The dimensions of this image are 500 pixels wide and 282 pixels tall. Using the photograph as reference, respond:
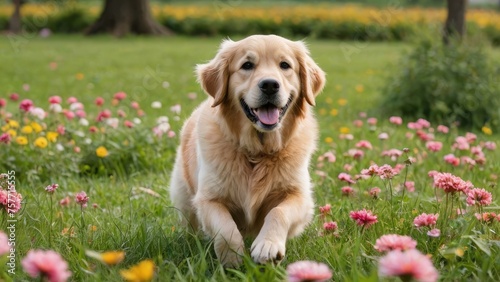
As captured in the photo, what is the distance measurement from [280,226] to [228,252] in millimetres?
261

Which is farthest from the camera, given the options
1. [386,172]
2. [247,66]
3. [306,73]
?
[306,73]

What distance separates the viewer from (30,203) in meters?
3.69

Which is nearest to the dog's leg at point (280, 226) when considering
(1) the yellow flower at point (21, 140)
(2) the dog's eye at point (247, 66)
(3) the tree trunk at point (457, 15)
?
(2) the dog's eye at point (247, 66)

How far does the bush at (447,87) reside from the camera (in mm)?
6953

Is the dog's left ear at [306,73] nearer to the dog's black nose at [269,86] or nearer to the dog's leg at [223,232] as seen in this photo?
the dog's black nose at [269,86]

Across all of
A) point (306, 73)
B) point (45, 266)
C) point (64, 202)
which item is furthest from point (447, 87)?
point (45, 266)

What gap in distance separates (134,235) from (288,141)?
98cm

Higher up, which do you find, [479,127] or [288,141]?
[288,141]

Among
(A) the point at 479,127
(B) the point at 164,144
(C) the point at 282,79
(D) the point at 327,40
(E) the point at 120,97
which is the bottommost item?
(D) the point at 327,40

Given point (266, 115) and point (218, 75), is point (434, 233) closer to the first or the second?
point (266, 115)

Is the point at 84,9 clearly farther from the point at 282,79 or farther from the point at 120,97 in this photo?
the point at 282,79

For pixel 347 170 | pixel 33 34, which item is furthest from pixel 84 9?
pixel 347 170

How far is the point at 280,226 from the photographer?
9.70ft

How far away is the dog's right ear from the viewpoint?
3.59 meters
